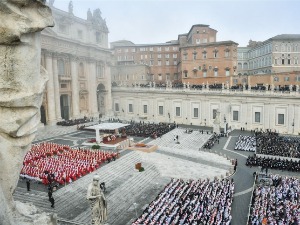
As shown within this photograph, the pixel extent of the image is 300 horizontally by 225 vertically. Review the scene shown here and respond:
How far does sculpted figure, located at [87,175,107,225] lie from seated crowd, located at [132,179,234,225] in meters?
6.70

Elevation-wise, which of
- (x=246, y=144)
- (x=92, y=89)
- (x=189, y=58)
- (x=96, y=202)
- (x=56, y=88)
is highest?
(x=189, y=58)

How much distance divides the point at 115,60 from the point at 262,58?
41.6 meters

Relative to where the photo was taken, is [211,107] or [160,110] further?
[160,110]

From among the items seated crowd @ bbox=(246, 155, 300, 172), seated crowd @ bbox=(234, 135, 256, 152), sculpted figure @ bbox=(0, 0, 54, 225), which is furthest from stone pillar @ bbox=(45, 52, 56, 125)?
sculpted figure @ bbox=(0, 0, 54, 225)

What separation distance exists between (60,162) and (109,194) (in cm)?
750

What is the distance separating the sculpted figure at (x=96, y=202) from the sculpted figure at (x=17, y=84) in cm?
513

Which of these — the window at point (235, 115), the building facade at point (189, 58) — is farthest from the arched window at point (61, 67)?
the window at point (235, 115)

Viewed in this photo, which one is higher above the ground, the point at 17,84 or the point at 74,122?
the point at 17,84

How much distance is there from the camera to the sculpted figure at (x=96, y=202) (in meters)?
10.9

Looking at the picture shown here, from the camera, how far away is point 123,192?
76.8 ft

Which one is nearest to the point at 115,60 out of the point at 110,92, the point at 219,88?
the point at 110,92

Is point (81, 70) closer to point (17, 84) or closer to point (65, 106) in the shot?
point (65, 106)

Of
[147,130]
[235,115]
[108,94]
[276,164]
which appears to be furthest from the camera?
[108,94]

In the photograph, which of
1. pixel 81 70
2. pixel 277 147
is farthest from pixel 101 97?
pixel 277 147
